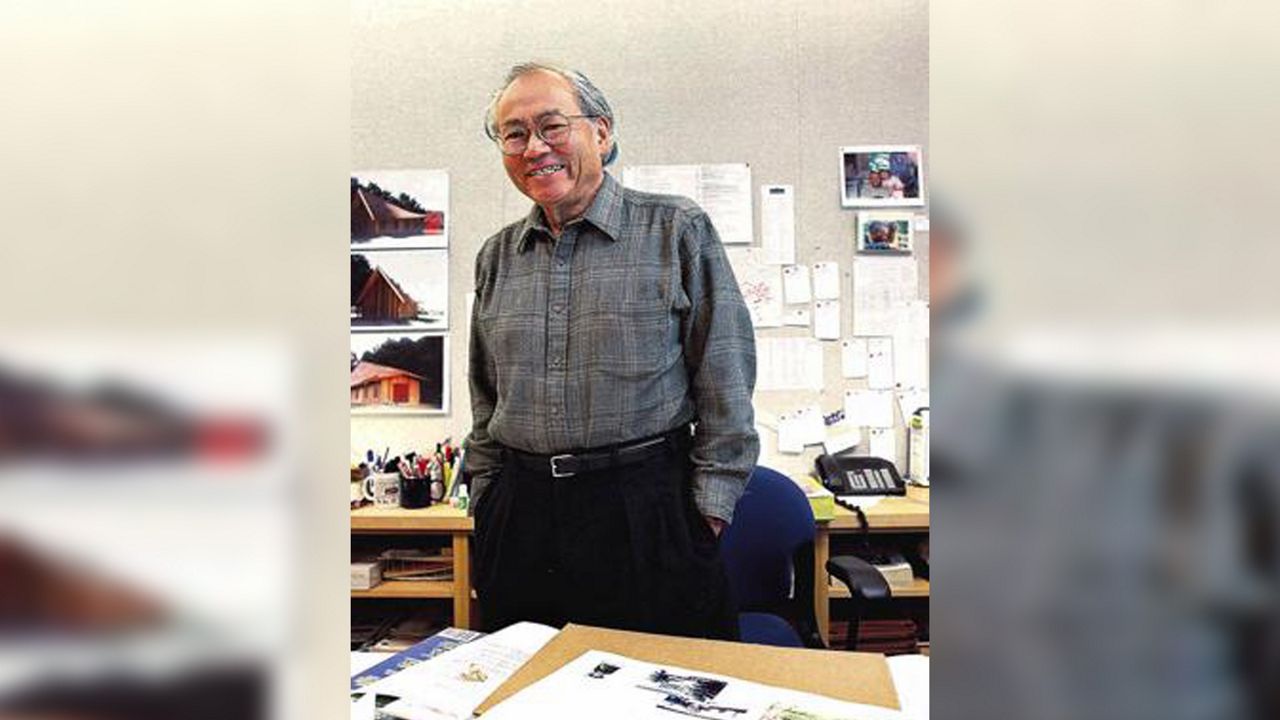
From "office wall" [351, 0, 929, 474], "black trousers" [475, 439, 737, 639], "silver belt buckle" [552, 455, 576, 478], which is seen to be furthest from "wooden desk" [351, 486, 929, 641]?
"silver belt buckle" [552, 455, 576, 478]

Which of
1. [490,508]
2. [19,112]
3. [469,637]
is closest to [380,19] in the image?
[490,508]

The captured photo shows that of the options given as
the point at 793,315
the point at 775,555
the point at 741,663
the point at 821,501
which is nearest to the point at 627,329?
the point at 741,663

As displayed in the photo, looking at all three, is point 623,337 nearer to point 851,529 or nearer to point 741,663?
point 741,663

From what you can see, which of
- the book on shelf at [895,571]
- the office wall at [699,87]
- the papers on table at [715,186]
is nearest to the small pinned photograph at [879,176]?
the office wall at [699,87]

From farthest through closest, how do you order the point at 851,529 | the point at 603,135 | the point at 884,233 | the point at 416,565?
the point at 884,233, the point at 416,565, the point at 851,529, the point at 603,135

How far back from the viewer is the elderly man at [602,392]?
4.60 feet

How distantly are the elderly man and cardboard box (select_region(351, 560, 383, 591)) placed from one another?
89cm

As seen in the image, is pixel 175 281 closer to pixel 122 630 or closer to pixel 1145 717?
pixel 122 630

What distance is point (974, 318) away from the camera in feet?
0.47

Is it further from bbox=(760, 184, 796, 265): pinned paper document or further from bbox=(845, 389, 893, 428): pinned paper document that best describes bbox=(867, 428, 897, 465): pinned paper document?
bbox=(760, 184, 796, 265): pinned paper document

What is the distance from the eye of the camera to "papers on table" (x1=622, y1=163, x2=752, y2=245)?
8.87 feet

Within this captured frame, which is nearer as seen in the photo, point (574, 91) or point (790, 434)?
point (574, 91)

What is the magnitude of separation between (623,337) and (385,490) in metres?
1.33

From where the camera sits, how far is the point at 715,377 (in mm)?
1484
